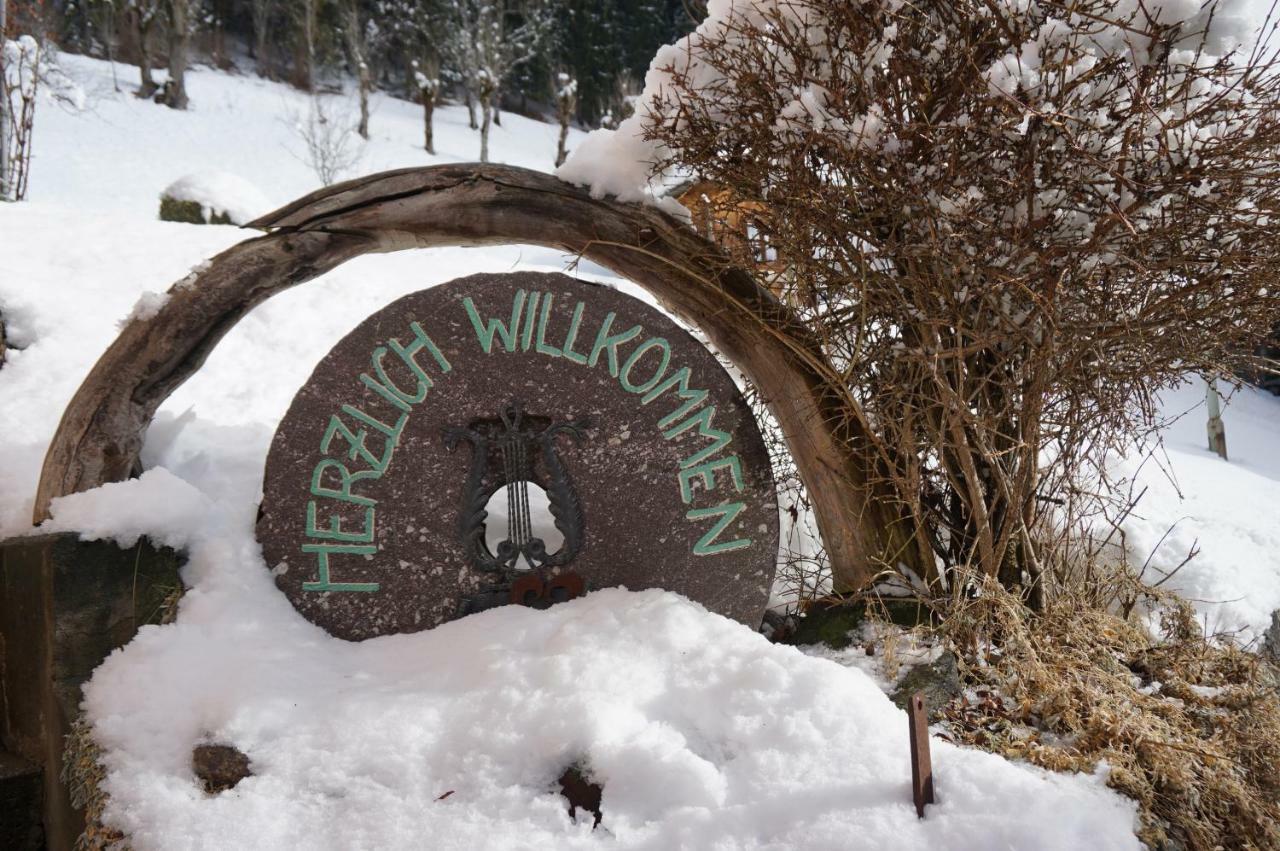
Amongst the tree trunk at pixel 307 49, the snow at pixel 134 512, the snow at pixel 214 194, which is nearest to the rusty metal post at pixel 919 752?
the snow at pixel 134 512

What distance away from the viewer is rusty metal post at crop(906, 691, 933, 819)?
1886mm

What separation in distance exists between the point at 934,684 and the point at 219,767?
2031 mm

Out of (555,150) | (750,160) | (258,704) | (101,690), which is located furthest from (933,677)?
(555,150)

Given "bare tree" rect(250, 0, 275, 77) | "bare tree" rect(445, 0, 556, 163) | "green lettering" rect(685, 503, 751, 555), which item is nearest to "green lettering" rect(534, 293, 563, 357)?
"green lettering" rect(685, 503, 751, 555)

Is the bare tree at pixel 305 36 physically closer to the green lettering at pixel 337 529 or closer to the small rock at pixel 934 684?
the green lettering at pixel 337 529

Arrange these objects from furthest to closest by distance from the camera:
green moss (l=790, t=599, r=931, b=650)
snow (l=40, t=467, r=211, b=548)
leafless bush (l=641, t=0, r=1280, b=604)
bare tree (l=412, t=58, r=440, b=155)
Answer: bare tree (l=412, t=58, r=440, b=155) < green moss (l=790, t=599, r=931, b=650) < snow (l=40, t=467, r=211, b=548) < leafless bush (l=641, t=0, r=1280, b=604)

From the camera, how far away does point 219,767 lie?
2.19 metres

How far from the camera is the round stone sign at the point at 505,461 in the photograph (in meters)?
2.79

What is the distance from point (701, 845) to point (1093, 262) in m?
2.03

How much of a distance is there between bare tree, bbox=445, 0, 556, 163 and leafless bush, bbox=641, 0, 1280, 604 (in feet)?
59.2

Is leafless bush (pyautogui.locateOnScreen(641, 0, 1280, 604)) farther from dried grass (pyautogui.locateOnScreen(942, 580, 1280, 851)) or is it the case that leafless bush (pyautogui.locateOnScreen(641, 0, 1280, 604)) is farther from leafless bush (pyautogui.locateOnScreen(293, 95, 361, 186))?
leafless bush (pyautogui.locateOnScreen(293, 95, 361, 186))

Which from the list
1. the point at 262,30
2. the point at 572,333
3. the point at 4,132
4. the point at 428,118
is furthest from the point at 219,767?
the point at 262,30

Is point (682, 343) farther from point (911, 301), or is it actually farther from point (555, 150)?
point (555, 150)

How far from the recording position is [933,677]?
9.59 feet
